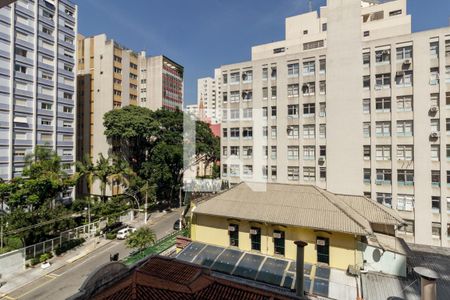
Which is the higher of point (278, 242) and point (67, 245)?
point (278, 242)

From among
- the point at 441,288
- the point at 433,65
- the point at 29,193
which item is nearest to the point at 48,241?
the point at 29,193

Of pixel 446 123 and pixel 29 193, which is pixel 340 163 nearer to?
pixel 446 123

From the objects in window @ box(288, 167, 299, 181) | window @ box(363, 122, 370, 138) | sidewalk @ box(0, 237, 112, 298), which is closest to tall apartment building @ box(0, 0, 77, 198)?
sidewalk @ box(0, 237, 112, 298)

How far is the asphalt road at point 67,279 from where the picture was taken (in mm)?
18594

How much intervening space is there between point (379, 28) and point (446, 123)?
671 inches

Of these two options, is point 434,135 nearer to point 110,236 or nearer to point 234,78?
point 234,78

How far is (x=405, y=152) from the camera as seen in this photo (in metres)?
25.2

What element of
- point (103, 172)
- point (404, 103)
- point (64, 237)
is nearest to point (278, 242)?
point (404, 103)

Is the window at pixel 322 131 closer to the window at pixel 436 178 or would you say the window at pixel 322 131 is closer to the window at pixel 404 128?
the window at pixel 404 128

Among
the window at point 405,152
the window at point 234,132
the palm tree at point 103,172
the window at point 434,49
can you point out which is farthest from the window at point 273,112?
the palm tree at point 103,172

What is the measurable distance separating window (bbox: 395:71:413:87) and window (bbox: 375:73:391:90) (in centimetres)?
79

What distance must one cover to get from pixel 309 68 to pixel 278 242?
2176 centimetres

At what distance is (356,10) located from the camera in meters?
26.8

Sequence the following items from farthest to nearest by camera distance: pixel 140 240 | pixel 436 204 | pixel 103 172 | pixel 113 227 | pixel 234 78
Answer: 1. pixel 234 78
2. pixel 103 172
3. pixel 113 227
4. pixel 436 204
5. pixel 140 240
